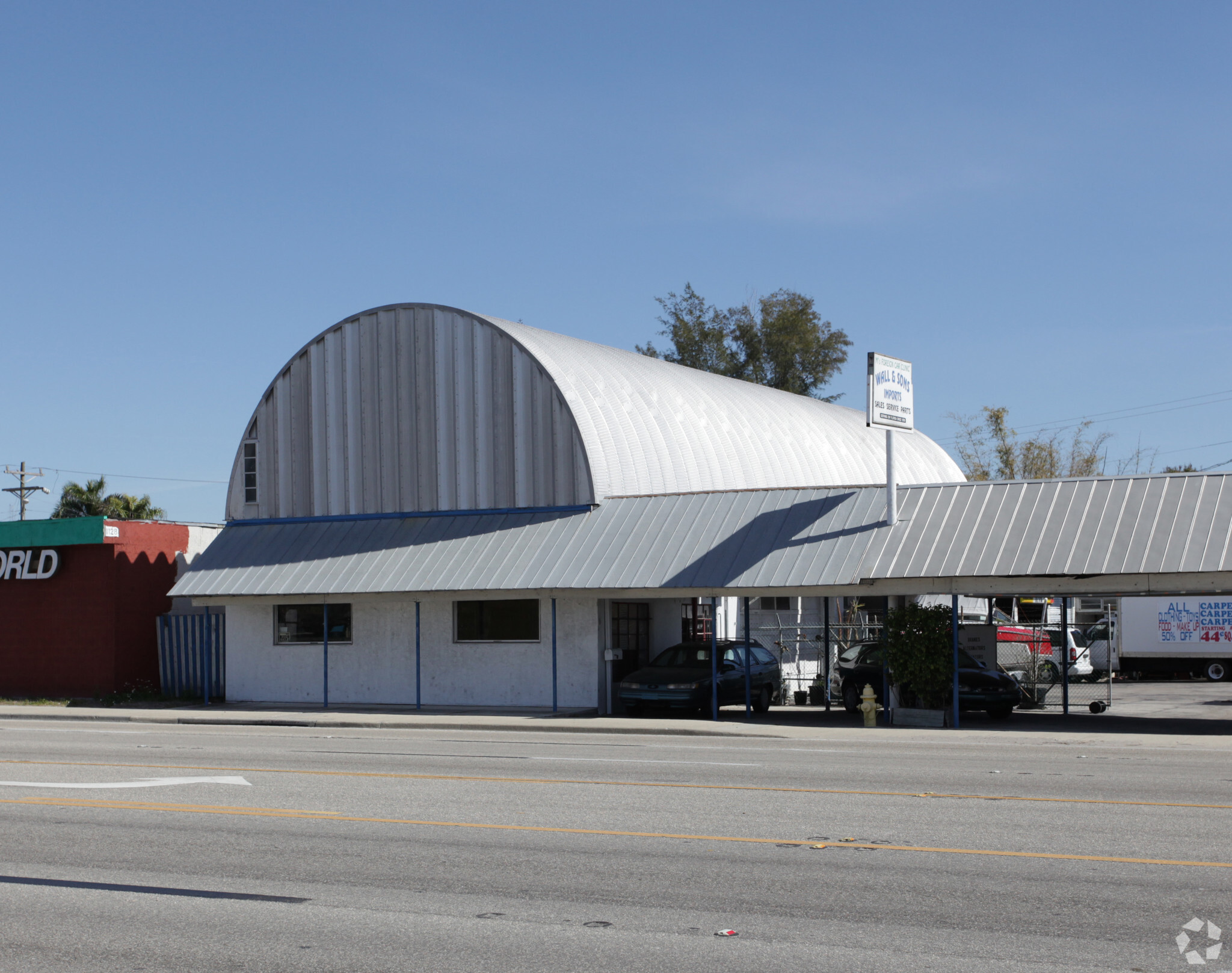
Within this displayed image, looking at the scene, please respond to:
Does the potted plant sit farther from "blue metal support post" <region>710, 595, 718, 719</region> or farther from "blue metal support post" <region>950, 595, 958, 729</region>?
"blue metal support post" <region>710, 595, 718, 719</region>

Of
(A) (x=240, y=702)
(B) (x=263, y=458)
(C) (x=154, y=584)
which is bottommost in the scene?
(A) (x=240, y=702)

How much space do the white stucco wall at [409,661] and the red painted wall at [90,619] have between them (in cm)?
251

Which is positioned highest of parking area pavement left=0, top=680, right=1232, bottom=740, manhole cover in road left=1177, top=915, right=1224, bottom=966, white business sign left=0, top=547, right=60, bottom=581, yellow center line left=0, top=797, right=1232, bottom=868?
white business sign left=0, top=547, right=60, bottom=581

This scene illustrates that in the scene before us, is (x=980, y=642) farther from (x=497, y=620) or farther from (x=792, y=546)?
(x=497, y=620)

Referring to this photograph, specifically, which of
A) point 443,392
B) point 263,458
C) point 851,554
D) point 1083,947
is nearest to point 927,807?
point 1083,947

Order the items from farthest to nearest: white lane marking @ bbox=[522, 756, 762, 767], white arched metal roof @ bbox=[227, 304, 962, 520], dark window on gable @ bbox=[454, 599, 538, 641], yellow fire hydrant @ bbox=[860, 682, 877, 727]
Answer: white arched metal roof @ bbox=[227, 304, 962, 520]
dark window on gable @ bbox=[454, 599, 538, 641]
yellow fire hydrant @ bbox=[860, 682, 877, 727]
white lane marking @ bbox=[522, 756, 762, 767]

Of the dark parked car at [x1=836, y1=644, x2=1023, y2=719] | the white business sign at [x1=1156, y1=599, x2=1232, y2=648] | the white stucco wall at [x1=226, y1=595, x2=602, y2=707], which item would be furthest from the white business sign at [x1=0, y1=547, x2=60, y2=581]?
the white business sign at [x1=1156, y1=599, x2=1232, y2=648]

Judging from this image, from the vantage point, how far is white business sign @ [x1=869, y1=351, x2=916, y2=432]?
85.4 ft

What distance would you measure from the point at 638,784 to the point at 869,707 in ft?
34.0

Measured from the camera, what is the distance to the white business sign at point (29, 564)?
31375 millimetres

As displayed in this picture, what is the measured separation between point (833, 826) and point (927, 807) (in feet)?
4.77

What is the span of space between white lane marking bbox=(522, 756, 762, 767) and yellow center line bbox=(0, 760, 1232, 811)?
6.55ft

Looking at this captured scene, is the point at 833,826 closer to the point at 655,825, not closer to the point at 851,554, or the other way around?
the point at 655,825

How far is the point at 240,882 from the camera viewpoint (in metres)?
8.84
